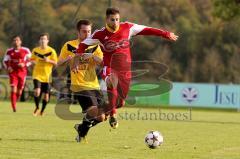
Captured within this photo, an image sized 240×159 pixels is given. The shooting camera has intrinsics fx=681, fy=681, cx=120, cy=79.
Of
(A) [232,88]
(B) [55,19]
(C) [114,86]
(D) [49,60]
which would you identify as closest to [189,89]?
(A) [232,88]

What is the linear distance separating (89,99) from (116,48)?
98 cm

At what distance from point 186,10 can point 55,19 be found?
30.7 ft

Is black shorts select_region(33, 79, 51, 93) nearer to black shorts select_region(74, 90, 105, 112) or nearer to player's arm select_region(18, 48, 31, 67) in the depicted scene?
player's arm select_region(18, 48, 31, 67)

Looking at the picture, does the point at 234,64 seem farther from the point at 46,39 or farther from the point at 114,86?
the point at 114,86

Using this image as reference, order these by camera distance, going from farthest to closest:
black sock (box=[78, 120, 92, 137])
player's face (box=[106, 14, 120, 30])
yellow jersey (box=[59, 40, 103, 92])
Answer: yellow jersey (box=[59, 40, 103, 92])
player's face (box=[106, 14, 120, 30])
black sock (box=[78, 120, 92, 137])

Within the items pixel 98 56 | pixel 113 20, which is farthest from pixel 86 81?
pixel 113 20

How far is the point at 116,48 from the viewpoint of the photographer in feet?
37.2

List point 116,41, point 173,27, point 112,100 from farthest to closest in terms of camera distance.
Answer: point 173,27 → point 112,100 → point 116,41

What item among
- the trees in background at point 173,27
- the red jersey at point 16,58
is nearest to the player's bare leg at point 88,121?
the red jersey at point 16,58

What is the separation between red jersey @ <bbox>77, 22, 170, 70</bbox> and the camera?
1131 cm

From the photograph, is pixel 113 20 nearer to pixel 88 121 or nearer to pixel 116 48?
pixel 116 48

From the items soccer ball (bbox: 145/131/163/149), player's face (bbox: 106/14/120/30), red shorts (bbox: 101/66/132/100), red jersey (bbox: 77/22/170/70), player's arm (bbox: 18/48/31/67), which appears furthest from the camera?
player's arm (bbox: 18/48/31/67)

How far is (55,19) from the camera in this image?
43.0m

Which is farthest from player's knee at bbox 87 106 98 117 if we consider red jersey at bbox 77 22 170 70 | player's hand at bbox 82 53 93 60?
player's hand at bbox 82 53 93 60
